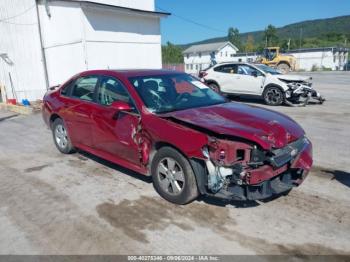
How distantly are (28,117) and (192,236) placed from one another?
9625mm

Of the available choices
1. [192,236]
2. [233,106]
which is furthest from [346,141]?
[192,236]

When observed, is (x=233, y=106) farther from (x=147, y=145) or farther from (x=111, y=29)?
(x=111, y=29)

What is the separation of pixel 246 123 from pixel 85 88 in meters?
2.94

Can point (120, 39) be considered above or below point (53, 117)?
above

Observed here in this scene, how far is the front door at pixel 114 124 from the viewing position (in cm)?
433

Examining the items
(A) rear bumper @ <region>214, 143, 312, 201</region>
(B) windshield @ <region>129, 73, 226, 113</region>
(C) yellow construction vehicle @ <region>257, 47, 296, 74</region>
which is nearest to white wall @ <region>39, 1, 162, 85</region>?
(B) windshield @ <region>129, 73, 226, 113</region>

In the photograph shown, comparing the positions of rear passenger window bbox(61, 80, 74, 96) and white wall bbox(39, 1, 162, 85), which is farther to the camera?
white wall bbox(39, 1, 162, 85)

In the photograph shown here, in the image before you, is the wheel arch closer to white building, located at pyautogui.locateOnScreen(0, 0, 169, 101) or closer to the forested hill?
white building, located at pyautogui.locateOnScreen(0, 0, 169, 101)

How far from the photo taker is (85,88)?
5387mm

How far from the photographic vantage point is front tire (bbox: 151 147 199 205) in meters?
3.68

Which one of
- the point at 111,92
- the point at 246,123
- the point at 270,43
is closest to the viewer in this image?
the point at 246,123

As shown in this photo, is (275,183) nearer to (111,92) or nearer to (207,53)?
(111,92)

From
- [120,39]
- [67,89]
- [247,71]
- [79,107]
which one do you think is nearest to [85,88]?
[79,107]

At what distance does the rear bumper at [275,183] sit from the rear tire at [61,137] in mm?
3509
